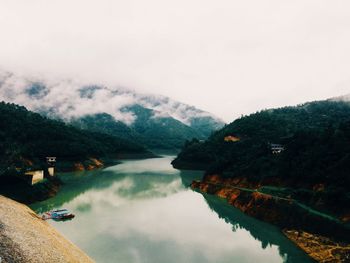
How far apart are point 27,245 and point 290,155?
55.8 meters

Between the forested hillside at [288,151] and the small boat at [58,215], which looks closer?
the small boat at [58,215]

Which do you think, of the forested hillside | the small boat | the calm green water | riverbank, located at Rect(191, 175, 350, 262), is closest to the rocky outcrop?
the calm green water

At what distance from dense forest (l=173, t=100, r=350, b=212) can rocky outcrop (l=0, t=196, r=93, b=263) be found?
37.0 meters

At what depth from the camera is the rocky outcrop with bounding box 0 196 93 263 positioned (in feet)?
88.4

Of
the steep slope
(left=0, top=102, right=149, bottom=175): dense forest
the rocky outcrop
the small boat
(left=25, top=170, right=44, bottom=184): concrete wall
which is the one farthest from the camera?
(left=0, top=102, right=149, bottom=175): dense forest

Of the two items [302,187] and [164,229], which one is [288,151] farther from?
[164,229]

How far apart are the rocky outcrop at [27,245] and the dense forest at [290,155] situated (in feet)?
121

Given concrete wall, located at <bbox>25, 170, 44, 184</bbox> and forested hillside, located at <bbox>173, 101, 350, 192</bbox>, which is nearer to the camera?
forested hillside, located at <bbox>173, 101, 350, 192</bbox>

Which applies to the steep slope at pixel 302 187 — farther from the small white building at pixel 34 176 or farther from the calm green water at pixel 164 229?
the small white building at pixel 34 176

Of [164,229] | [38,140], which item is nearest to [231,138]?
[38,140]

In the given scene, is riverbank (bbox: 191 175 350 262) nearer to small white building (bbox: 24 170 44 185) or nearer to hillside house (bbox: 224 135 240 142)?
small white building (bbox: 24 170 44 185)

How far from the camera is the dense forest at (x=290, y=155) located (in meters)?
55.0

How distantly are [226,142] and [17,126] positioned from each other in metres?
83.7

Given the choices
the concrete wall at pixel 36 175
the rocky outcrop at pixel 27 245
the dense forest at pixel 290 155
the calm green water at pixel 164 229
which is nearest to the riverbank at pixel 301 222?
the calm green water at pixel 164 229
